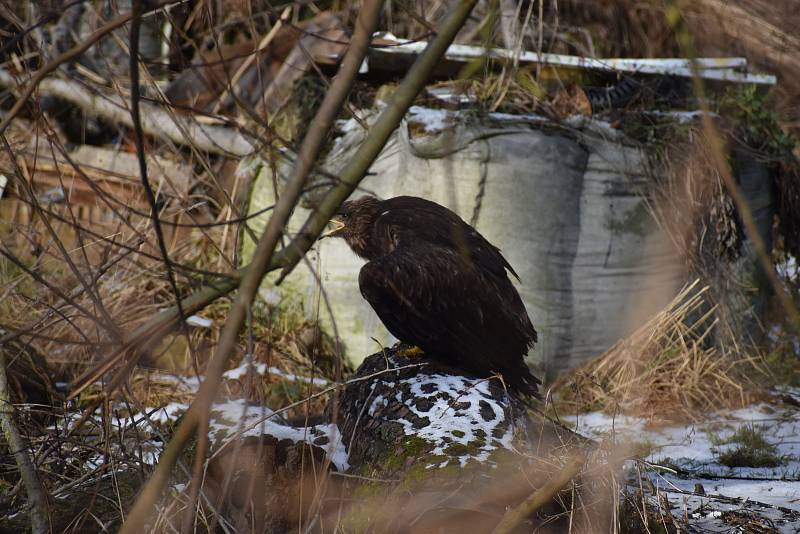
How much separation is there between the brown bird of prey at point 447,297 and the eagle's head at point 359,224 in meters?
0.32

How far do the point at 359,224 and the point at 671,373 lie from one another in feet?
7.14

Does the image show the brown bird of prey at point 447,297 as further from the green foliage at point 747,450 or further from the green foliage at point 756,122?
the green foliage at point 756,122

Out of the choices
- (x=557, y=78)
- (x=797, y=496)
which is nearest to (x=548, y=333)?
(x=557, y=78)

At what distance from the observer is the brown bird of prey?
3.28m

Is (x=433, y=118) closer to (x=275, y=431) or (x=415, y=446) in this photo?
(x=275, y=431)

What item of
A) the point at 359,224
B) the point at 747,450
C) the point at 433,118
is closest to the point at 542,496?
the point at 359,224

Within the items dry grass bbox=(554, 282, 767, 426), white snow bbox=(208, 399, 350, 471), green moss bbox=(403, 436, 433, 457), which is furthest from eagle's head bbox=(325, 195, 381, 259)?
dry grass bbox=(554, 282, 767, 426)

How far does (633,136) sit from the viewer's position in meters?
5.21

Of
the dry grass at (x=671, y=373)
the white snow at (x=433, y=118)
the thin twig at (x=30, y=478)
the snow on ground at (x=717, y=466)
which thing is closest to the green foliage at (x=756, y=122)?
the dry grass at (x=671, y=373)

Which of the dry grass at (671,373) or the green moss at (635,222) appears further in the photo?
the green moss at (635,222)

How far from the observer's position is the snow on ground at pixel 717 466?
284 cm

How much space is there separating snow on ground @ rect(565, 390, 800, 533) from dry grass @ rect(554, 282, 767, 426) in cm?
11

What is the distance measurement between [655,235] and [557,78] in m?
1.21

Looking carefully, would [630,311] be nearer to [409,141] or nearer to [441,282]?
[409,141]
